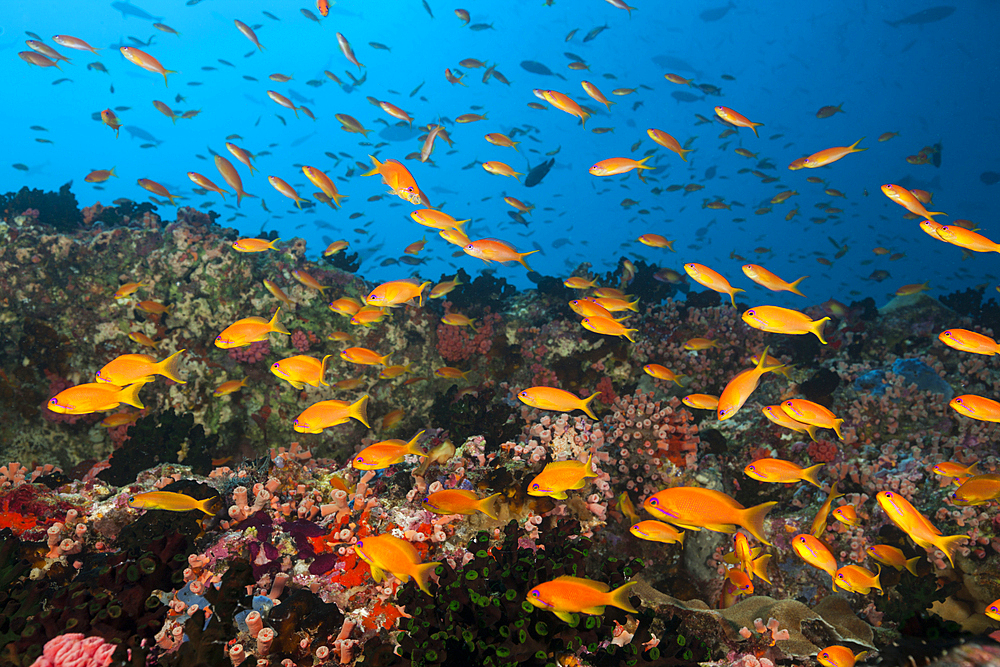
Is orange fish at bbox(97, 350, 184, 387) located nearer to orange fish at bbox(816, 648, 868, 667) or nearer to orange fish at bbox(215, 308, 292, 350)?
orange fish at bbox(215, 308, 292, 350)

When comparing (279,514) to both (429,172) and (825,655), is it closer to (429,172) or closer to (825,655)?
(825,655)

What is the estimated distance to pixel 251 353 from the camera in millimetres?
7738

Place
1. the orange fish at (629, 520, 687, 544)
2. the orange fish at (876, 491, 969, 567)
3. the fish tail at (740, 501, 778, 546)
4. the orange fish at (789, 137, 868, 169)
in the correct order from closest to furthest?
the fish tail at (740, 501, 778, 546), the orange fish at (629, 520, 687, 544), the orange fish at (876, 491, 969, 567), the orange fish at (789, 137, 868, 169)

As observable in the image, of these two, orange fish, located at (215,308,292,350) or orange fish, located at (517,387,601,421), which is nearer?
orange fish, located at (517,387,601,421)

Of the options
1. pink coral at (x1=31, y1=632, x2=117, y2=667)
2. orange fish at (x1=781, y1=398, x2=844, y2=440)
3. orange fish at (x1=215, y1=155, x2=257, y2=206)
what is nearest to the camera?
pink coral at (x1=31, y1=632, x2=117, y2=667)

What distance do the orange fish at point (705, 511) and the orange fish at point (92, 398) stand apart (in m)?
4.03

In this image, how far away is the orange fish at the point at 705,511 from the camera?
2510 millimetres

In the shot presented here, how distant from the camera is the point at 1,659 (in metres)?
1.79

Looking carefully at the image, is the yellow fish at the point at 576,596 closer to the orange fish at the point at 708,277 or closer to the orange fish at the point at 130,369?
the orange fish at the point at 130,369

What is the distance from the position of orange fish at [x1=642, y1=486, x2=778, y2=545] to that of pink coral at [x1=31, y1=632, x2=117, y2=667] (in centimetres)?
307

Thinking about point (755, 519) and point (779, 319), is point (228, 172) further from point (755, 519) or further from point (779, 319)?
point (755, 519)

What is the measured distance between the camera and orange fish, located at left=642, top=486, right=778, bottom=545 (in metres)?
2.51

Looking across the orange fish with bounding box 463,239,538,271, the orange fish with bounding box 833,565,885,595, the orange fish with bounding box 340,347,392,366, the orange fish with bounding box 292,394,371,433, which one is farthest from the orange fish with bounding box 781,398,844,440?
the orange fish with bounding box 340,347,392,366

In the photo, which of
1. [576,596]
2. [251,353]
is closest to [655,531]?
[576,596]
